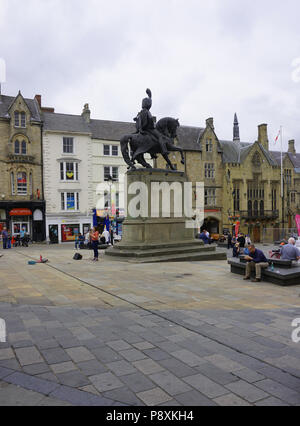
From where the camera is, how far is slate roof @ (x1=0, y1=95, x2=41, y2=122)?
1366 inches

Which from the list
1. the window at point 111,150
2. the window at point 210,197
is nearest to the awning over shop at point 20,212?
Result: the window at point 111,150

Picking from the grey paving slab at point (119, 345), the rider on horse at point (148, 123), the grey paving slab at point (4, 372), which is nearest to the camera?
the grey paving slab at point (4, 372)

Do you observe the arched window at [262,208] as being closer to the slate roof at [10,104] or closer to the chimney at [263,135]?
the chimney at [263,135]

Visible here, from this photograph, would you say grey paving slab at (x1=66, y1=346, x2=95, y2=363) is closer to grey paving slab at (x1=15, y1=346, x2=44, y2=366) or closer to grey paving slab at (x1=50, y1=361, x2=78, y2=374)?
grey paving slab at (x1=50, y1=361, x2=78, y2=374)

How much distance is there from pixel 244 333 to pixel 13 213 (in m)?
32.7

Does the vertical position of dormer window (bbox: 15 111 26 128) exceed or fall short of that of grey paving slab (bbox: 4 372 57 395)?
it exceeds it

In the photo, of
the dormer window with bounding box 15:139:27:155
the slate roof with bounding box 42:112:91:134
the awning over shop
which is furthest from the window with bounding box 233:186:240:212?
the dormer window with bounding box 15:139:27:155

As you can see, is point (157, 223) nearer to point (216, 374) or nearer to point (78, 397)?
point (216, 374)

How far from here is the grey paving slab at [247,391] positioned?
3416 millimetres

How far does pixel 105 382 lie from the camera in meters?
3.73

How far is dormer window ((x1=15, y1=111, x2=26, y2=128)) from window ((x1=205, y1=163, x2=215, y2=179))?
23173mm

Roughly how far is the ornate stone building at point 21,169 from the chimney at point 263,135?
104 feet

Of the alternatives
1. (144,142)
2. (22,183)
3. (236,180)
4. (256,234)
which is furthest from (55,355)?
(256,234)
